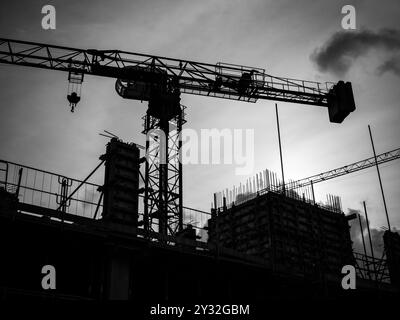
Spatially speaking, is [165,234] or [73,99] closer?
[165,234]

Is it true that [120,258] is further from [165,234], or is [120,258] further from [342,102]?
[342,102]

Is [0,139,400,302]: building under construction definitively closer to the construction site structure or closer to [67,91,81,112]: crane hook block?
the construction site structure

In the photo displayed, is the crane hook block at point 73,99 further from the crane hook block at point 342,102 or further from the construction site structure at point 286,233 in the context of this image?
the crane hook block at point 342,102

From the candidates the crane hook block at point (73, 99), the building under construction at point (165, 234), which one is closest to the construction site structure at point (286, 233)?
the building under construction at point (165, 234)

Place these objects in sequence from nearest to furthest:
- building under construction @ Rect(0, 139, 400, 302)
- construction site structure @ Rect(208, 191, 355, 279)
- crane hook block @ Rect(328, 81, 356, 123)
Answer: building under construction @ Rect(0, 139, 400, 302) → construction site structure @ Rect(208, 191, 355, 279) → crane hook block @ Rect(328, 81, 356, 123)

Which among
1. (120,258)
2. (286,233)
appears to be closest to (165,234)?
(120,258)

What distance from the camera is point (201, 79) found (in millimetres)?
31219

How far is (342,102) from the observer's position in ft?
97.3

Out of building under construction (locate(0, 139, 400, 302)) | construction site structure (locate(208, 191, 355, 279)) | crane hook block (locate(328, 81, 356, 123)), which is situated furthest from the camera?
crane hook block (locate(328, 81, 356, 123))

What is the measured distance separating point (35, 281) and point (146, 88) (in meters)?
20.1

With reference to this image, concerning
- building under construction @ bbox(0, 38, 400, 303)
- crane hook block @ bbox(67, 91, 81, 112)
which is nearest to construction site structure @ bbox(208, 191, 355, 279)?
building under construction @ bbox(0, 38, 400, 303)

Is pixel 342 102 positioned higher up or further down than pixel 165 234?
higher up

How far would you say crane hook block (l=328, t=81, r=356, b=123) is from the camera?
2959 cm

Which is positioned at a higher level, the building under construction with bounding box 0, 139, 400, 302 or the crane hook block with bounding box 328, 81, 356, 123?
the crane hook block with bounding box 328, 81, 356, 123
